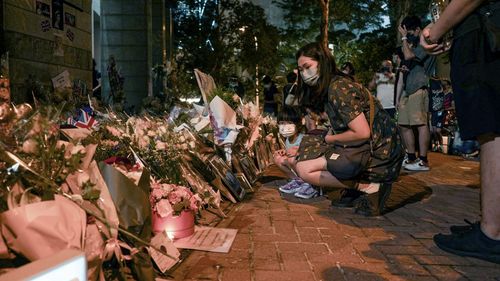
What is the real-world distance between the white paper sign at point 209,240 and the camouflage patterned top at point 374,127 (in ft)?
4.64

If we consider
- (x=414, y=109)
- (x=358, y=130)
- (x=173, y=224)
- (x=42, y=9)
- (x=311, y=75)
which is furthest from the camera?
(x=414, y=109)

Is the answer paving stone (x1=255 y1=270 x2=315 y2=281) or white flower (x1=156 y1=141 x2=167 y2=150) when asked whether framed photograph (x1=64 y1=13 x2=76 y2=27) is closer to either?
white flower (x1=156 y1=141 x2=167 y2=150)

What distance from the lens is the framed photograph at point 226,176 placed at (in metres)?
4.87

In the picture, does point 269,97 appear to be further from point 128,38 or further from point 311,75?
point 311,75

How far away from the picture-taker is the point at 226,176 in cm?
493

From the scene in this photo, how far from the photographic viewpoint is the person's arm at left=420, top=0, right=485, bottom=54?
2955 mm

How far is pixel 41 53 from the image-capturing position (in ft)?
20.7

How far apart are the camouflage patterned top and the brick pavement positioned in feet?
1.42

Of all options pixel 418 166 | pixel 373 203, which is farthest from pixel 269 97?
pixel 373 203

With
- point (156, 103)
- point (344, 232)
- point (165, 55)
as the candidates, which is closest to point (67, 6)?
point (156, 103)

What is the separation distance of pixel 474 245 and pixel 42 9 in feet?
18.7

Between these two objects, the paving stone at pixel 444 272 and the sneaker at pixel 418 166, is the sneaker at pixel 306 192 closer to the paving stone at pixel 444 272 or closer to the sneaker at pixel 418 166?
the paving stone at pixel 444 272

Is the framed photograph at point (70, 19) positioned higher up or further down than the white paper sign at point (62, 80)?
higher up

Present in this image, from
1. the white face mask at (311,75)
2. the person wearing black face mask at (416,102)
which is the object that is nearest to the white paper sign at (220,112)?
the white face mask at (311,75)
